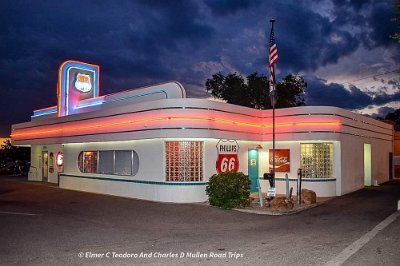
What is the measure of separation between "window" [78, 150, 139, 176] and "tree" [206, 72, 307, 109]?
2375cm

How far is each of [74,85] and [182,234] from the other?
702 inches

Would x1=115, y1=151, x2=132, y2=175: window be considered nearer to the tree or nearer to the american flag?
the american flag

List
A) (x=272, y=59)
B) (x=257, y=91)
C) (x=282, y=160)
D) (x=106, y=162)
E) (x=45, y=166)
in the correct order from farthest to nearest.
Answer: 1. (x=257, y=91)
2. (x=45, y=166)
3. (x=282, y=160)
4. (x=106, y=162)
5. (x=272, y=59)

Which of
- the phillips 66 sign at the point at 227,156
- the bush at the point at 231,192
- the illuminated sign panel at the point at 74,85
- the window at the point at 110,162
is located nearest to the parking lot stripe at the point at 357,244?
the bush at the point at 231,192

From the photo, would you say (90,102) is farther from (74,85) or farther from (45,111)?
(45,111)

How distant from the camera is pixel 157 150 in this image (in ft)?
56.6

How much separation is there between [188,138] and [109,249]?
330 inches

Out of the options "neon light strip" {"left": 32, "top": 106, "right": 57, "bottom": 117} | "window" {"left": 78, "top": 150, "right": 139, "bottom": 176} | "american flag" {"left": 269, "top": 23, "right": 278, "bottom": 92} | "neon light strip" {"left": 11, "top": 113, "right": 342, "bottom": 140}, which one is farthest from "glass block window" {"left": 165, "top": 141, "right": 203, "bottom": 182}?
"neon light strip" {"left": 32, "top": 106, "right": 57, "bottom": 117}

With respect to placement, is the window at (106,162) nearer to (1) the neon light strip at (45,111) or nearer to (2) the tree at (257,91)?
(1) the neon light strip at (45,111)

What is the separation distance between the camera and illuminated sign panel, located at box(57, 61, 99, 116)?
996 inches

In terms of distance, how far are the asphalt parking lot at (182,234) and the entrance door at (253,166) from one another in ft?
16.0

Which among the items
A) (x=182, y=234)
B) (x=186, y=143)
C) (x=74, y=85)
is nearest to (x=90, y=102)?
(x=74, y=85)

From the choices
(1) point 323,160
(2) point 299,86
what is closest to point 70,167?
(1) point 323,160

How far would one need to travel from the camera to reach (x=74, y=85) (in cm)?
2572
